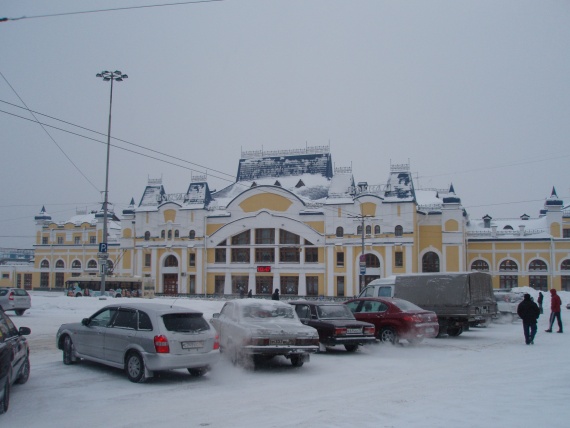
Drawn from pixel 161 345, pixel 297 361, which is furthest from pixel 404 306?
pixel 161 345

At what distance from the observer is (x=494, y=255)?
212ft

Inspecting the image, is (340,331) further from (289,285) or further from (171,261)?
(171,261)

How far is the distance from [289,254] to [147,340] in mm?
52353

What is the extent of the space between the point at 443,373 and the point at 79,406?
24.7ft

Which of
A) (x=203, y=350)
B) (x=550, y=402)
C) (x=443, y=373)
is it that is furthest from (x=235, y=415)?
(x=443, y=373)

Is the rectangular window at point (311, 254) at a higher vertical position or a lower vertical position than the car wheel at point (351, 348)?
higher

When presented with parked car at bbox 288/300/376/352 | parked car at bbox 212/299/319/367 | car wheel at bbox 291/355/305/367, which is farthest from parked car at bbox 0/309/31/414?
parked car at bbox 288/300/376/352

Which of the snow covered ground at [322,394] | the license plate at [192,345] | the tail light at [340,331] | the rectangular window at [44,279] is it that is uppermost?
the rectangular window at [44,279]

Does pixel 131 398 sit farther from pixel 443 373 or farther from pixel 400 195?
pixel 400 195

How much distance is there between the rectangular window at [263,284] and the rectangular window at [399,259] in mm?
13855

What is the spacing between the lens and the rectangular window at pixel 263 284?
63531 millimetres

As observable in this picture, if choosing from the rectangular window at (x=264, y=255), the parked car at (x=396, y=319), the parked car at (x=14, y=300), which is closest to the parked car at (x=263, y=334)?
the parked car at (x=396, y=319)

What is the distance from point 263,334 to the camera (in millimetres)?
13000

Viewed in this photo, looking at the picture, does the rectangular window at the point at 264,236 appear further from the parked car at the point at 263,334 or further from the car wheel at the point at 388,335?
the parked car at the point at 263,334
